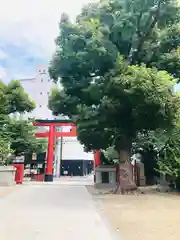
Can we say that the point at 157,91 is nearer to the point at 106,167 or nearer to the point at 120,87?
the point at 120,87

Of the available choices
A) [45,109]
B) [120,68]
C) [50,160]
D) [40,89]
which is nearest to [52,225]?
[120,68]

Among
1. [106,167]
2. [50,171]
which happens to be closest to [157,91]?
[106,167]

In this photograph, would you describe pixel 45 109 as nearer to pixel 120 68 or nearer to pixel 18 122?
pixel 18 122

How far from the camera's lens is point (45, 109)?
40719 mm

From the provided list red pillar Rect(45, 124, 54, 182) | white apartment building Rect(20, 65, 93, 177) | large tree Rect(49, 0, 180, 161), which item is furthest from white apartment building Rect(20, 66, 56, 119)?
large tree Rect(49, 0, 180, 161)

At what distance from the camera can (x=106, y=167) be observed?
1738 cm

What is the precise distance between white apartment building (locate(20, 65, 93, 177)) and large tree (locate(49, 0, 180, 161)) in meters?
25.6

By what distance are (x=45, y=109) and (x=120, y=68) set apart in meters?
31.5

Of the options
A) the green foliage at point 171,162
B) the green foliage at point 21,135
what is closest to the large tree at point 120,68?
the green foliage at point 171,162

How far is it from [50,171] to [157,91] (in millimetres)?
19711

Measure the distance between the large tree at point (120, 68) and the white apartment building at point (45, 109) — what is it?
2557 centimetres

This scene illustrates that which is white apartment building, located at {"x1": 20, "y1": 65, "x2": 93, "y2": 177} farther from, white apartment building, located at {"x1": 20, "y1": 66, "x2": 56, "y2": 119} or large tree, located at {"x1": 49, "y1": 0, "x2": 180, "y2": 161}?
large tree, located at {"x1": 49, "y1": 0, "x2": 180, "y2": 161}

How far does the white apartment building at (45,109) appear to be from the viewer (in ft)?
132

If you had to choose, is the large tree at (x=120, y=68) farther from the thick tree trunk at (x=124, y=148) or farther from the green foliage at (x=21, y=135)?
the green foliage at (x=21, y=135)
